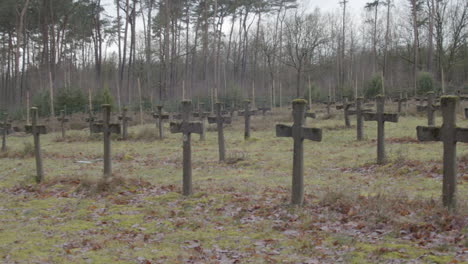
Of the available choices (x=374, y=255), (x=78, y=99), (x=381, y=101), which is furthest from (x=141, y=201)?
(x=78, y=99)

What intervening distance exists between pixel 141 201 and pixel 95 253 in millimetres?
3037

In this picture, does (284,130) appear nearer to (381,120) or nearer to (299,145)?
(299,145)

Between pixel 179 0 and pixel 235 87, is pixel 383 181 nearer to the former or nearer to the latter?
pixel 235 87

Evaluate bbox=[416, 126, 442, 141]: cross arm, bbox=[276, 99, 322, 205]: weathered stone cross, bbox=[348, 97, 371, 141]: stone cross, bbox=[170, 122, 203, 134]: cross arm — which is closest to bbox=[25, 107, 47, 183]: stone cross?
bbox=[170, 122, 203, 134]: cross arm

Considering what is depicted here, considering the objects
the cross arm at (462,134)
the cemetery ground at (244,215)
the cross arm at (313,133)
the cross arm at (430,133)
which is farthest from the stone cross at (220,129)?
the cross arm at (462,134)

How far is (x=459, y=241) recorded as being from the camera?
17.0 feet

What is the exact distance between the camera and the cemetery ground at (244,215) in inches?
211

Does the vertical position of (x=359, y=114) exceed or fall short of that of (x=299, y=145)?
it exceeds it

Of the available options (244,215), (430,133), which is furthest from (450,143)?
(244,215)

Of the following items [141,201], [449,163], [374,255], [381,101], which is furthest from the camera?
[381,101]

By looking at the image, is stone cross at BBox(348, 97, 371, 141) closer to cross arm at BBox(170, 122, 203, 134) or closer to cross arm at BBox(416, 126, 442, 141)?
cross arm at BBox(170, 122, 203, 134)

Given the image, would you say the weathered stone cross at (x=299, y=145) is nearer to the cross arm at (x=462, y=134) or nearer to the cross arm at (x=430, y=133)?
the cross arm at (x=430, y=133)

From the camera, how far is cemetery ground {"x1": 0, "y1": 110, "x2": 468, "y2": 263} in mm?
5359

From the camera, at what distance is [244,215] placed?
716 centimetres
